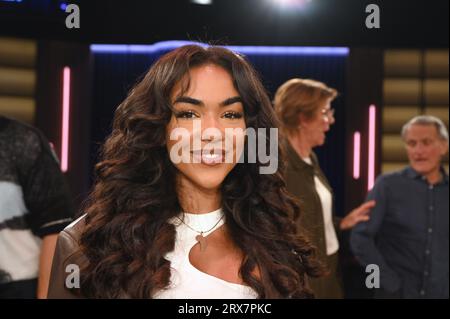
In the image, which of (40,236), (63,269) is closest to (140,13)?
(40,236)

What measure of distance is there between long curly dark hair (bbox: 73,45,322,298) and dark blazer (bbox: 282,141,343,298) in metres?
0.81

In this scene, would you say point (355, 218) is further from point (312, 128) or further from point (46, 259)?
point (46, 259)

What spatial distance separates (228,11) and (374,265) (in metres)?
1.13

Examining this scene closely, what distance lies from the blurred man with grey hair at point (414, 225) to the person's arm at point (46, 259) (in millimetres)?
1277

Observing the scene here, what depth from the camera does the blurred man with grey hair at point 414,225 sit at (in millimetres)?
2602

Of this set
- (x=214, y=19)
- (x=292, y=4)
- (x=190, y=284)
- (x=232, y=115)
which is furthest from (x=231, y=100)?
(x=292, y=4)

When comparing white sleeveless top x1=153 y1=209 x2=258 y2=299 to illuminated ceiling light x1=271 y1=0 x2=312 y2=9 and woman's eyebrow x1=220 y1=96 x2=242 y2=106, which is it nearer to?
woman's eyebrow x1=220 y1=96 x2=242 y2=106

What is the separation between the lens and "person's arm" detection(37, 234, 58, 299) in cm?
170

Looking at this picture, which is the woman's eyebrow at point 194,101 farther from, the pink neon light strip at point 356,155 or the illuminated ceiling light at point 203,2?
the pink neon light strip at point 356,155

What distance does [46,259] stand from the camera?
1708mm

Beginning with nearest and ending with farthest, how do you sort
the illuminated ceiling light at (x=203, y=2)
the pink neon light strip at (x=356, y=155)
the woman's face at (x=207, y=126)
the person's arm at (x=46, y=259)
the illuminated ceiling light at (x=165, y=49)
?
the woman's face at (x=207, y=126) < the person's arm at (x=46, y=259) < the illuminated ceiling light at (x=203, y=2) < the illuminated ceiling light at (x=165, y=49) < the pink neon light strip at (x=356, y=155)

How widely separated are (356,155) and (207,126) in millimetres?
2294

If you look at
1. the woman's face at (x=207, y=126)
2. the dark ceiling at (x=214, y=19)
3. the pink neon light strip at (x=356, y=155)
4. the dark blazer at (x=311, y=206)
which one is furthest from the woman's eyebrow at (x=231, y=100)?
the pink neon light strip at (x=356, y=155)

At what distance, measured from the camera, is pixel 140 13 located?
187 cm
